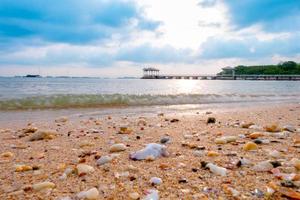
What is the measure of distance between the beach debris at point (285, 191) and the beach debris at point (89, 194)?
1.41 metres

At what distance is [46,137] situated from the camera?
16.6ft

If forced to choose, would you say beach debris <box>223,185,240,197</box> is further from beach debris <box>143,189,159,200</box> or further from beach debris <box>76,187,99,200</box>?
beach debris <box>76,187,99,200</box>

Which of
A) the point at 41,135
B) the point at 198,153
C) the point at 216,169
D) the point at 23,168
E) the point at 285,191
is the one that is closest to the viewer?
the point at 285,191

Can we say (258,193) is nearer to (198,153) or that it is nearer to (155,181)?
(155,181)

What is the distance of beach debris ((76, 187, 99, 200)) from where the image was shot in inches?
87.6

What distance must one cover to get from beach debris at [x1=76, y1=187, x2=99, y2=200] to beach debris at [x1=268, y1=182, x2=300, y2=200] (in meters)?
1.41

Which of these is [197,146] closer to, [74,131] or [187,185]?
[187,185]

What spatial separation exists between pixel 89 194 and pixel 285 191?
153 cm

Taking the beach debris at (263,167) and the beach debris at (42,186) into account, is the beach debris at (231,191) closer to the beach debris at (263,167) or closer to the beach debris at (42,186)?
the beach debris at (263,167)

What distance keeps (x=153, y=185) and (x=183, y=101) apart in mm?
12977

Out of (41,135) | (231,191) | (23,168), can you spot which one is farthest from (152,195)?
(41,135)

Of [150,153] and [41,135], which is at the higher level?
[150,153]

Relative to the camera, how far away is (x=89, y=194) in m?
2.25

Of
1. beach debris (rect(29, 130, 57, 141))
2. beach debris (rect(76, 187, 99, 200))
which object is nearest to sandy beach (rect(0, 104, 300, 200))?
beach debris (rect(76, 187, 99, 200))
